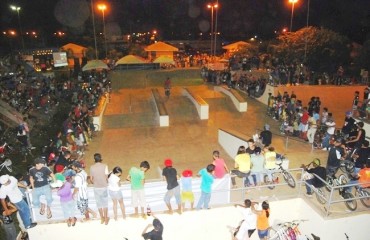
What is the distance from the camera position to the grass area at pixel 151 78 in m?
25.1

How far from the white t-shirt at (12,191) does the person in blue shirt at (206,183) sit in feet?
14.2

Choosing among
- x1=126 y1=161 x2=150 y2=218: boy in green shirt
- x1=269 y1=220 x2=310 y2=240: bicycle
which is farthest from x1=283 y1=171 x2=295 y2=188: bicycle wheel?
x1=126 y1=161 x2=150 y2=218: boy in green shirt

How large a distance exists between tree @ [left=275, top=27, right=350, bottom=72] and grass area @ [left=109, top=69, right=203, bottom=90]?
760 cm

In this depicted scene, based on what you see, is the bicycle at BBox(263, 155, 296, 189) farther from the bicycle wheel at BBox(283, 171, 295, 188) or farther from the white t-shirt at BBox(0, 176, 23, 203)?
the white t-shirt at BBox(0, 176, 23, 203)

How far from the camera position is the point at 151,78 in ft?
85.3

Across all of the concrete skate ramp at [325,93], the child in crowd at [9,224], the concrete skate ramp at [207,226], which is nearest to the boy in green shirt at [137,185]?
the concrete skate ramp at [207,226]

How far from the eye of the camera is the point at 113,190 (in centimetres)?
761

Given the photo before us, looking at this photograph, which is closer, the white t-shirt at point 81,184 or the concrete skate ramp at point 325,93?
the white t-shirt at point 81,184

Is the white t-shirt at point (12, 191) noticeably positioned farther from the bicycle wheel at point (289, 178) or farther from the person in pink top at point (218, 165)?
the bicycle wheel at point (289, 178)

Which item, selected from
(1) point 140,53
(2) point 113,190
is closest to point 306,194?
(2) point 113,190

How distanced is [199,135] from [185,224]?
7429 mm

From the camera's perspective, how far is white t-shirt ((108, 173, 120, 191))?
7.49m

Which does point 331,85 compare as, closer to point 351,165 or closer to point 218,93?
point 218,93

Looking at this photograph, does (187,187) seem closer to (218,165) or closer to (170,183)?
(170,183)
